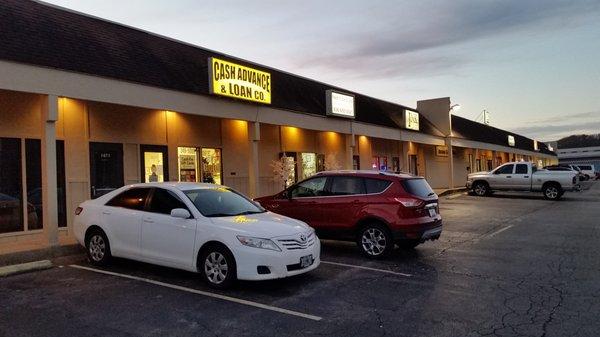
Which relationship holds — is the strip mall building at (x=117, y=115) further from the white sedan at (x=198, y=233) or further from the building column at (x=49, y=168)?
the white sedan at (x=198, y=233)

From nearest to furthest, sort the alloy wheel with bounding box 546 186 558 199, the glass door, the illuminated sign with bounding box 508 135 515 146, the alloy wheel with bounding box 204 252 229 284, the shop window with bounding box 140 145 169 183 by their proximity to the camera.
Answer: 1. the alloy wheel with bounding box 204 252 229 284
2. the glass door
3. the shop window with bounding box 140 145 169 183
4. the alloy wheel with bounding box 546 186 558 199
5. the illuminated sign with bounding box 508 135 515 146

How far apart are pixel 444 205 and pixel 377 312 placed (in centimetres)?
1696

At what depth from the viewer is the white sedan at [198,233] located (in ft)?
23.7

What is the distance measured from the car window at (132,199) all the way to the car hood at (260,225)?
1.71 metres

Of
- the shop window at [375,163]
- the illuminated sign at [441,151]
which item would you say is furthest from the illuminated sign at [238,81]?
the illuminated sign at [441,151]

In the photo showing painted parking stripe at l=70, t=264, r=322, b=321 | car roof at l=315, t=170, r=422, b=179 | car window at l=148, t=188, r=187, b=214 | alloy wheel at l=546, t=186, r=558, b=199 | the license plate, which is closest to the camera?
painted parking stripe at l=70, t=264, r=322, b=321

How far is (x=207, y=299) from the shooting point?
6879 mm

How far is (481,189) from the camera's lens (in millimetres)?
28172

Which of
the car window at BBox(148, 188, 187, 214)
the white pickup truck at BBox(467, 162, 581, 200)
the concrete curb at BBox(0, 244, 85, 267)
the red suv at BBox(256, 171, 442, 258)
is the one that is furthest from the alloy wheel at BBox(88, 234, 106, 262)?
the white pickup truck at BBox(467, 162, 581, 200)

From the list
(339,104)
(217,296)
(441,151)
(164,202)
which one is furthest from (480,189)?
(217,296)

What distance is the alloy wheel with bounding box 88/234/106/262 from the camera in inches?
350

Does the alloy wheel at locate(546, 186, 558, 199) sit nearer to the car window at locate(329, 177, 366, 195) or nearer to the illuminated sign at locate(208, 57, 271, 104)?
the illuminated sign at locate(208, 57, 271, 104)

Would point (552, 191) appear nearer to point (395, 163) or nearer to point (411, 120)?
point (411, 120)

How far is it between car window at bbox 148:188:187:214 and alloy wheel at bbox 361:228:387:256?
3873 mm
